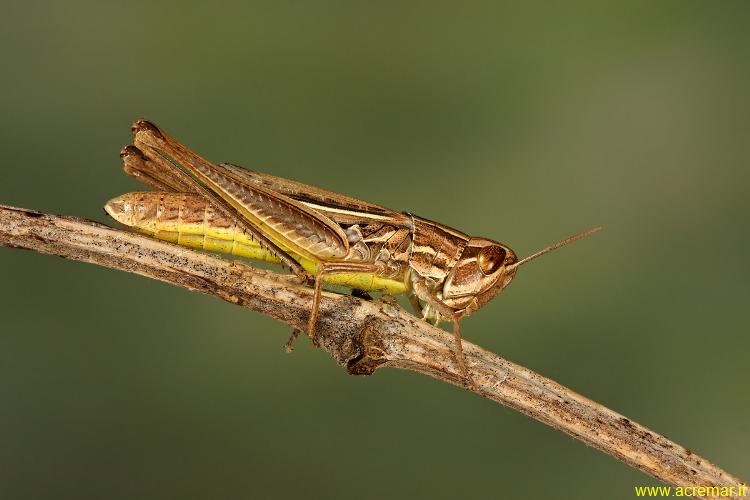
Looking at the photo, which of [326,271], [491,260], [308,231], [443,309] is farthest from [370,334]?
[491,260]

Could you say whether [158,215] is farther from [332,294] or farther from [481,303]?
[481,303]

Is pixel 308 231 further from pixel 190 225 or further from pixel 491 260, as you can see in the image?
pixel 491 260

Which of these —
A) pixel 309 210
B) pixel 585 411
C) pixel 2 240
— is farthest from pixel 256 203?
pixel 585 411

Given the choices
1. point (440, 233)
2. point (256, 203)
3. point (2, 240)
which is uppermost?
point (440, 233)

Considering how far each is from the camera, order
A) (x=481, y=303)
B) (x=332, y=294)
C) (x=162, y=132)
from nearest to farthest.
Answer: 1. (x=332, y=294)
2. (x=162, y=132)
3. (x=481, y=303)

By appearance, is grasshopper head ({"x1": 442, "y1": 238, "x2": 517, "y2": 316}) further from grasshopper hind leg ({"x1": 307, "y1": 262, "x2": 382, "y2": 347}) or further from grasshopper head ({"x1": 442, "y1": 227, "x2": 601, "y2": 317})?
grasshopper hind leg ({"x1": 307, "y1": 262, "x2": 382, "y2": 347})

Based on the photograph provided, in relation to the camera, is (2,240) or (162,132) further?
(162,132)

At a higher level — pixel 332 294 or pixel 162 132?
pixel 162 132

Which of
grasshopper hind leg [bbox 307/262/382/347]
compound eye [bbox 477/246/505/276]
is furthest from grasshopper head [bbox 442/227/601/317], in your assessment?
grasshopper hind leg [bbox 307/262/382/347]
